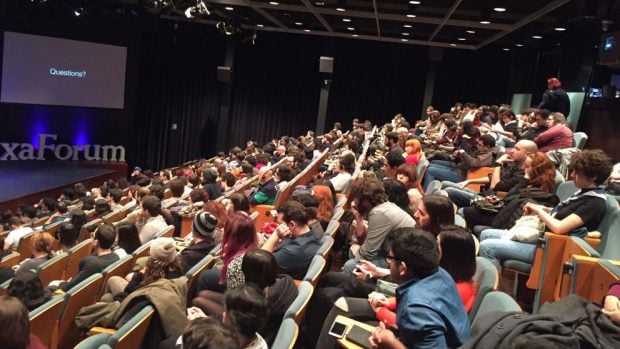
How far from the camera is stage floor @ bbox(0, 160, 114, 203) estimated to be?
1054 cm

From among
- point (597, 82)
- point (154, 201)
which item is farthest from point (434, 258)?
point (597, 82)

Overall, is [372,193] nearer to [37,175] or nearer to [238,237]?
[238,237]

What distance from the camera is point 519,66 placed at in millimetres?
13211

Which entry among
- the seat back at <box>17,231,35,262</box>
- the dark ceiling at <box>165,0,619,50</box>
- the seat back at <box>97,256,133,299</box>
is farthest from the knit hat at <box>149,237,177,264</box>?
the dark ceiling at <box>165,0,619,50</box>

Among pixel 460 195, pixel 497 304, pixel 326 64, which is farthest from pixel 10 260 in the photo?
pixel 326 64

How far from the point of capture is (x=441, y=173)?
233 inches

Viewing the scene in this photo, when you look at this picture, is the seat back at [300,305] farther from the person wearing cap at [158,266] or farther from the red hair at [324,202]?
the red hair at [324,202]

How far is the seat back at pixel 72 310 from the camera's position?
336 centimetres

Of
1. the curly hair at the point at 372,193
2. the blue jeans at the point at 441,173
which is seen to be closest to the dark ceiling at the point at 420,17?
A: the blue jeans at the point at 441,173

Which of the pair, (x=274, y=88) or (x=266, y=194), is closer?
(x=266, y=194)

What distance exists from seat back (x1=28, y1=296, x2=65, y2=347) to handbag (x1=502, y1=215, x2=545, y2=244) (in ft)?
9.29

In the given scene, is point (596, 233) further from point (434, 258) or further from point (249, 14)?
point (249, 14)

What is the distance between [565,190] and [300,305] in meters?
2.56

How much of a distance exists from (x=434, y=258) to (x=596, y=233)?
1661mm
